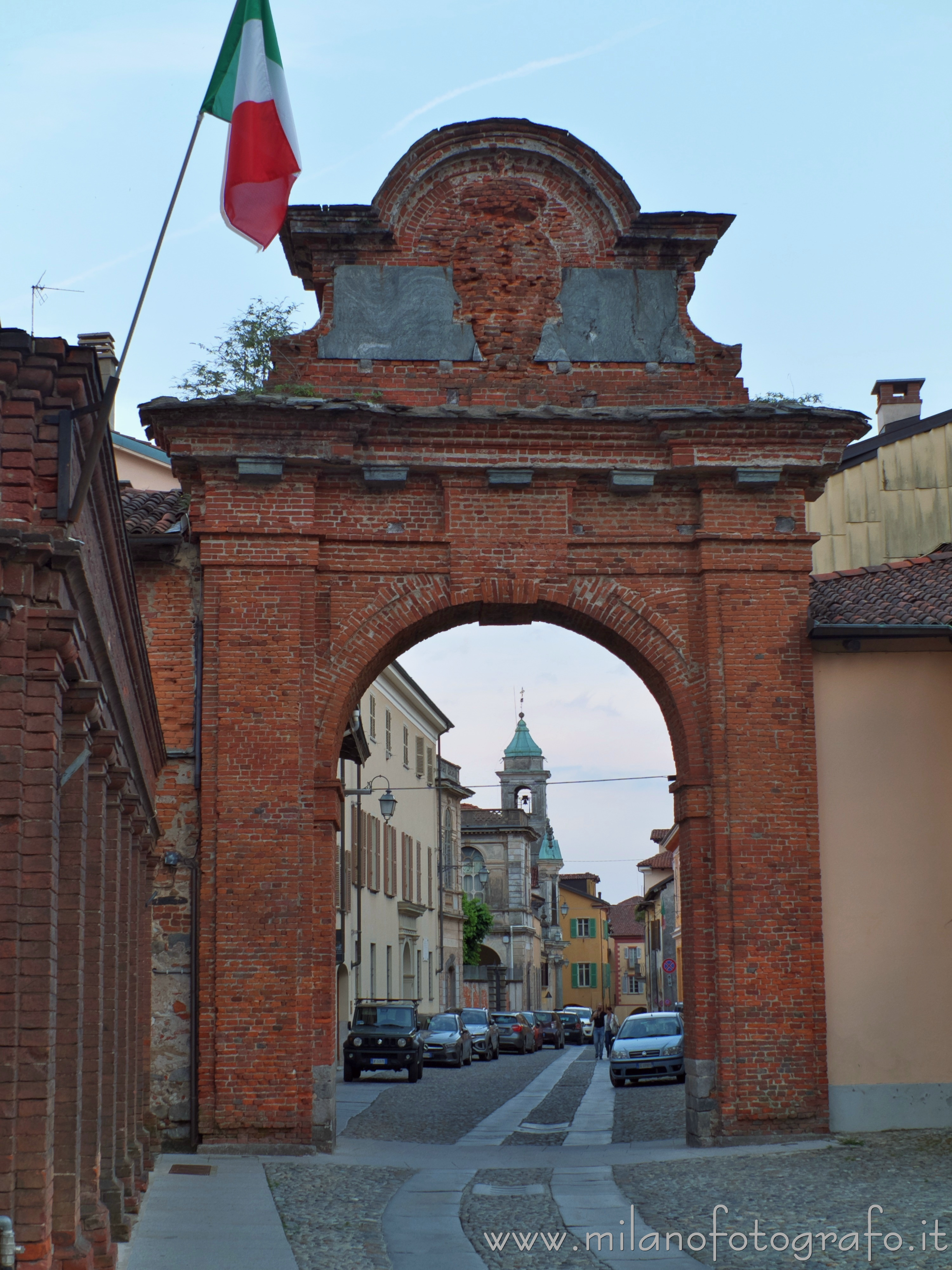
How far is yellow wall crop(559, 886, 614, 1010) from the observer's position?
10656 cm

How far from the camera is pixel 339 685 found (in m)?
15.6

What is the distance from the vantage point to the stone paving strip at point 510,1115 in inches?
664

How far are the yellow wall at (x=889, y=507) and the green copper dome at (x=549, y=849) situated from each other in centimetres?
7661

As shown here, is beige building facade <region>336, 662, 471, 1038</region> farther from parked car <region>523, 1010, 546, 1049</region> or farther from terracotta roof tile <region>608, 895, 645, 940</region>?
terracotta roof tile <region>608, 895, 645, 940</region>

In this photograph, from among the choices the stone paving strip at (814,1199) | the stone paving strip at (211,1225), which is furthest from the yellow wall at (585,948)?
the stone paving strip at (211,1225)

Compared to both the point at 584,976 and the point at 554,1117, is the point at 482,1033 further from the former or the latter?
the point at 584,976

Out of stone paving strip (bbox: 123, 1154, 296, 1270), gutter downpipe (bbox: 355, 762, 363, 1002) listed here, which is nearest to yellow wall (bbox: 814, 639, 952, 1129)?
stone paving strip (bbox: 123, 1154, 296, 1270)

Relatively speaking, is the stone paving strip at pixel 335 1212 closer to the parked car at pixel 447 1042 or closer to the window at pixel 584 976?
the parked car at pixel 447 1042

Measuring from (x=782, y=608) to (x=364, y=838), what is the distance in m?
22.5

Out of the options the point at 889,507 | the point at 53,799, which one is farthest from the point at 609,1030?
the point at 53,799

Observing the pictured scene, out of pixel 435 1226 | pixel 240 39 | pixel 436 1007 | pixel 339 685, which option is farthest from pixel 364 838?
pixel 240 39

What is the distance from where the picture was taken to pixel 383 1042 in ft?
92.3

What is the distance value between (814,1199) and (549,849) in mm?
93102

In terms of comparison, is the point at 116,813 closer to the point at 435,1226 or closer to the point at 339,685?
the point at 435,1226
